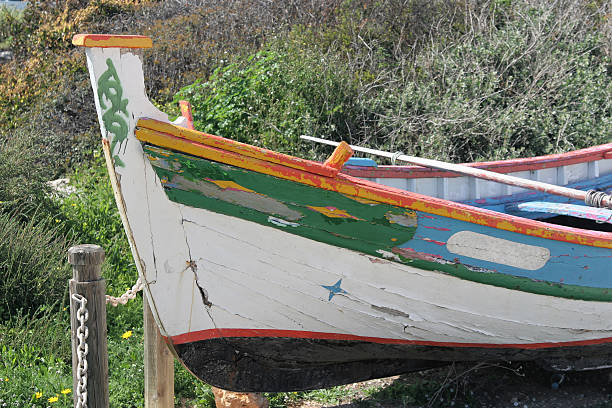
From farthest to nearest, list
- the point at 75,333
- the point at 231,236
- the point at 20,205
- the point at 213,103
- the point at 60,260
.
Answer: the point at 213,103 < the point at 20,205 < the point at 60,260 < the point at 231,236 < the point at 75,333

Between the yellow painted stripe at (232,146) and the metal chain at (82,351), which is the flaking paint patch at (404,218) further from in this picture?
the metal chain at (82,351)

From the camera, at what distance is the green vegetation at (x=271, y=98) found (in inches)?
155

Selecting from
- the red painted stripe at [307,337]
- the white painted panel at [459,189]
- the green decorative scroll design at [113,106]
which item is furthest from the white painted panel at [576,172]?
the green decorative scroll design at [113,106]

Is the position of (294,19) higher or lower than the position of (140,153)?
higher

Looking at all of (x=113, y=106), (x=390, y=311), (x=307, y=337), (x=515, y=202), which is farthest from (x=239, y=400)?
(x=515, y=202)

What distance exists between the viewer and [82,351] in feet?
8.22

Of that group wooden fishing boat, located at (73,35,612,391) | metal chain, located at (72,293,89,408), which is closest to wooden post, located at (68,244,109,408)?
metal chain, located at (72,293,89,408)

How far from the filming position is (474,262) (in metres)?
2.99

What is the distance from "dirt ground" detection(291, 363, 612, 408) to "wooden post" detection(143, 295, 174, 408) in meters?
0.84

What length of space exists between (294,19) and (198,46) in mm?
1258

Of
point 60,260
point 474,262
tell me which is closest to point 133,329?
point 60,260

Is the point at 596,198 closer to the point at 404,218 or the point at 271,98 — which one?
the point at 404,218

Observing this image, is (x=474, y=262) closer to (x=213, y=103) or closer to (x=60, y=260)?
(x=60, y=260)

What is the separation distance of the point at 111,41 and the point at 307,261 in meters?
1.19
